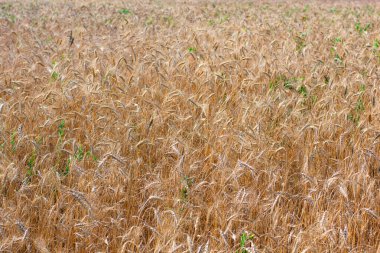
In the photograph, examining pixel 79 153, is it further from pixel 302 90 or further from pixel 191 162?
pixel 302 90

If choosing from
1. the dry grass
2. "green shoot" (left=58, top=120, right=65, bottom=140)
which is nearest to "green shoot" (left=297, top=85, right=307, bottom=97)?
the dry grass

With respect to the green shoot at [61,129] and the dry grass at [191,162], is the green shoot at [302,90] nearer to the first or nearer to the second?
the dry grass at [191,162]

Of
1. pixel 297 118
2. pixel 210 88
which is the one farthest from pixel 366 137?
pixel 210 88

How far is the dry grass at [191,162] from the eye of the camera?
2.60 m

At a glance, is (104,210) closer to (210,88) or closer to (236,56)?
(210,88)

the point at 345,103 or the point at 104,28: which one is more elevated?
the point at 345,103

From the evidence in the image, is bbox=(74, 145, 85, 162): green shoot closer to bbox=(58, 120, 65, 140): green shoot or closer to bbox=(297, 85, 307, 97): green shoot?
bbox=(58, 120, 65, 140): green shoot

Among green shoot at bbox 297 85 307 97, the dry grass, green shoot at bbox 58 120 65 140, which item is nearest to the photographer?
the dry grass

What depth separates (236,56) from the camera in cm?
601

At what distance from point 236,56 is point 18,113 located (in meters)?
2.92

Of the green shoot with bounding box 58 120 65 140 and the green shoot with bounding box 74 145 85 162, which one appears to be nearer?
the green shoot with bounding box 74 145 85 162

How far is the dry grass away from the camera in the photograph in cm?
260

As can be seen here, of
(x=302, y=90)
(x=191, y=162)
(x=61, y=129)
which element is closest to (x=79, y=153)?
(x=61, y=129)

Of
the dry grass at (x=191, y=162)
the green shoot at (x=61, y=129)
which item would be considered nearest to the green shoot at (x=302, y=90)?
the dry grass at (x=191, y=162)
